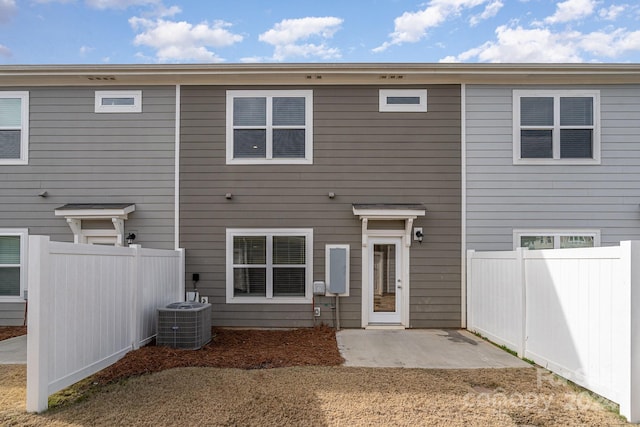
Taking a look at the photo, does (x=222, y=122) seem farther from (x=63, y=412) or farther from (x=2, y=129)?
(x=63, y=412)

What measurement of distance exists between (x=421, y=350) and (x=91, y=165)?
699 centimetres

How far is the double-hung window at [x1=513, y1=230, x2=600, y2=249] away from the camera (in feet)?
25.8

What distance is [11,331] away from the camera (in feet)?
24.7

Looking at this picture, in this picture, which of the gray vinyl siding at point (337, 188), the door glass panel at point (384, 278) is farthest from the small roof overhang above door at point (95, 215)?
the door glass panel at point (384, 278)

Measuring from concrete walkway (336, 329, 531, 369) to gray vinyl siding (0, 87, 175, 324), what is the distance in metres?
4.16

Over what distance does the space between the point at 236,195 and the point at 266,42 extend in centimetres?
607

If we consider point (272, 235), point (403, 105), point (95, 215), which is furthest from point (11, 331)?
point (403, 105)

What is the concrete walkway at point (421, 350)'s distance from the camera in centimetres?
553

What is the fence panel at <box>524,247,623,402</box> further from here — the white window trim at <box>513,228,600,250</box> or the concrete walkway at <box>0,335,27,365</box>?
the concrete walkway at <box>0,335,27,365</box>

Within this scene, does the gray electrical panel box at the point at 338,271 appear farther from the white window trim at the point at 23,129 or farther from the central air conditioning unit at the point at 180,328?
the white window trim at the point at 23,129

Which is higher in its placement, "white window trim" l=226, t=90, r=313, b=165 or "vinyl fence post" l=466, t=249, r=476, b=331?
"white window trim" l=226, t=90, r=313, b=165

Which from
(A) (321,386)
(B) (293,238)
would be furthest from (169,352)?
(B) (293,238)

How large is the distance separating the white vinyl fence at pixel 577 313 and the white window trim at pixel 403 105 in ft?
10.4

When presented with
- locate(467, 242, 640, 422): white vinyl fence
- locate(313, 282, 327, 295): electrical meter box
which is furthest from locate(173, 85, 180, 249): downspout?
locate(467, 242, 640, 422): white vinyl fence
